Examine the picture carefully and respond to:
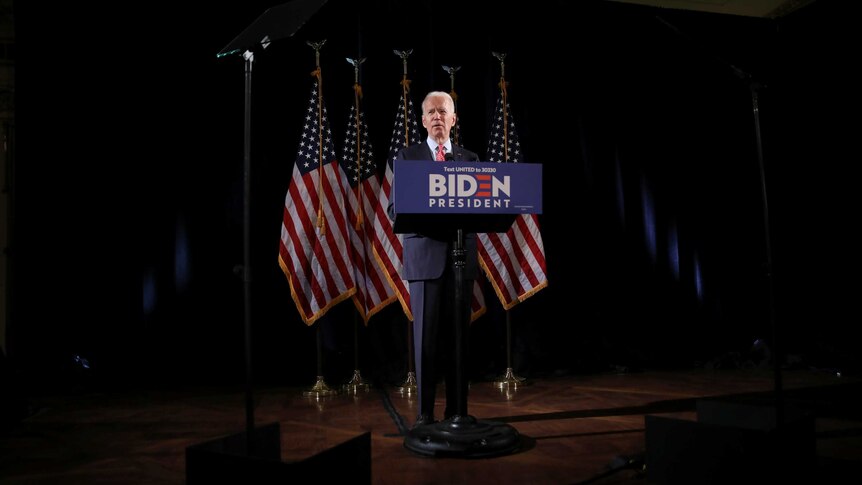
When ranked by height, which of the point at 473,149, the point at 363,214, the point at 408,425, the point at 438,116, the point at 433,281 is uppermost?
the point at 473,149

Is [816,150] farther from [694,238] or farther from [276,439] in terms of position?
[276,439]

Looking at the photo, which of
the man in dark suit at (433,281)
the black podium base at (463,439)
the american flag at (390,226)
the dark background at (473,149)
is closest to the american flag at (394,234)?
the american flag at (390,226)

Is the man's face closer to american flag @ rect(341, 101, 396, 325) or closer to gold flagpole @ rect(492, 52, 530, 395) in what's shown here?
american flag @ rect(341, 101, 396, 325)

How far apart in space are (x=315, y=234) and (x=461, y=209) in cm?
222

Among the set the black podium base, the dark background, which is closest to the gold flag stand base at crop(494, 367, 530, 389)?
the dark background

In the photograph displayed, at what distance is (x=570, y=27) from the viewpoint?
5250 mm

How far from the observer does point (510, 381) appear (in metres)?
4.46

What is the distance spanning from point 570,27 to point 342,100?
2.05 metres

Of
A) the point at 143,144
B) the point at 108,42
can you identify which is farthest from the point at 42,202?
the point at 108,42

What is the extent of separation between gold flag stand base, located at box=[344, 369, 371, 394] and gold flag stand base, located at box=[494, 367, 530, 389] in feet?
3.11

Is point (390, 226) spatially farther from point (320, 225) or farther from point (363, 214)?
point (320, 225)

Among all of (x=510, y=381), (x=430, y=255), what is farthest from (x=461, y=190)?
(x=510, y=381)

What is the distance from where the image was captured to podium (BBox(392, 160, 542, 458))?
2.14 m

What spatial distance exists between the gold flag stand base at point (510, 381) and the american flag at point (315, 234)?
126 cm
